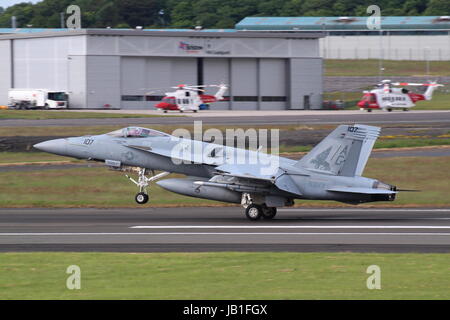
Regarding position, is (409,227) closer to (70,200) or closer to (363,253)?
(363,253)

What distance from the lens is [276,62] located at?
8119cm

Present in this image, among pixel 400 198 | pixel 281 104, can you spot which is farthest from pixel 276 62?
pixel 400 198

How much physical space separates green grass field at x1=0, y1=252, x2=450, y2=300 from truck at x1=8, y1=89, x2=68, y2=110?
57101 mm

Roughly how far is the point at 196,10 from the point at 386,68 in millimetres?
43291

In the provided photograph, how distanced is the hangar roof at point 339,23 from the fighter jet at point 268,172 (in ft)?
295

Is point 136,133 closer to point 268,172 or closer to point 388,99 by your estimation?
point 268,172

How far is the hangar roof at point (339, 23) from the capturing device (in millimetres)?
109938

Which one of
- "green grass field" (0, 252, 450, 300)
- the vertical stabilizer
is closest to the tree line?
the vertical stabilizer

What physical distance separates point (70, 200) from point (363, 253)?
14.8 meters

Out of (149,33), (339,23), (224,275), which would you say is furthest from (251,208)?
(339,23)

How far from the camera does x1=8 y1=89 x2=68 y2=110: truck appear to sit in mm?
72812

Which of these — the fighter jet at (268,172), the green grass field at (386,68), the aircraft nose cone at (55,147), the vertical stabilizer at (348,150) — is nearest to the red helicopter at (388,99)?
the green grass field at (386,68)

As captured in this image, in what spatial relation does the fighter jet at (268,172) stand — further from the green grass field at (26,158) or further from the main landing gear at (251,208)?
the green grass field at (26,158)

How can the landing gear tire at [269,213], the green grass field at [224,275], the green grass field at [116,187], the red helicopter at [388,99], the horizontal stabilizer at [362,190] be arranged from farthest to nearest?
the red helicopter at [388,99] < the green grass field at [116,187] < the landing gear tire at [269,213] < the horizontal stabilizer at [362,190] < the green grass field at [224,275]
